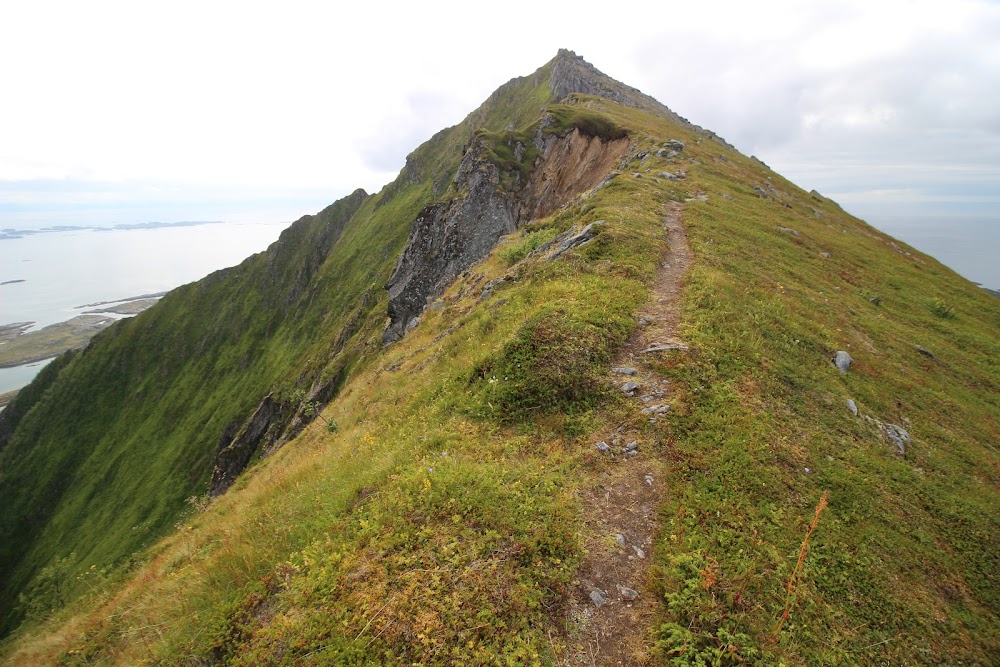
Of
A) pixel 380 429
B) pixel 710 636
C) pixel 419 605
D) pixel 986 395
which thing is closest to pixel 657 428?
pixel 710 636

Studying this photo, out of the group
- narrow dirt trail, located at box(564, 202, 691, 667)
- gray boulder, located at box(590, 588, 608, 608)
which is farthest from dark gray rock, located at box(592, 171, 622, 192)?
gray boulder, located at box(590, 588, 608, 608)

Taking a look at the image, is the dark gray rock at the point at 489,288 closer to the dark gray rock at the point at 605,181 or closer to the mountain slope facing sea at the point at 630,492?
the mountain slope facing sea at the point at 630,492

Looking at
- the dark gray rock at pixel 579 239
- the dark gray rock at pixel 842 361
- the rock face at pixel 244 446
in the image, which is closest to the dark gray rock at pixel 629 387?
the dark gray rock at pixel 842 361

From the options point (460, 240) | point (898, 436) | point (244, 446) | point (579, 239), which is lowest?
point (244, 446)

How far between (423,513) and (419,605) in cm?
183

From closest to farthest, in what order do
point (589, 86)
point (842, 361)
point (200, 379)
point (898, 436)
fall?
1. point (898, 436)
2. point (842, 361)
3. point (589, 86)
4. point (200, 379)

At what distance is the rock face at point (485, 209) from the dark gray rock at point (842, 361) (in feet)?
134

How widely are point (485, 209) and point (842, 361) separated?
47011mm

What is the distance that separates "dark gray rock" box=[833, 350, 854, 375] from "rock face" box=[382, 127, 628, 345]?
4097 cm

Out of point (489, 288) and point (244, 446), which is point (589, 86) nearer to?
point (489, 288)

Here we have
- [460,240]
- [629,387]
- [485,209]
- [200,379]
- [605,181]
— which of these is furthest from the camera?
[200,379]

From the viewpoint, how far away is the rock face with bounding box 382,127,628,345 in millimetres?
54000

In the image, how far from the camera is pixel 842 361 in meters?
14.2

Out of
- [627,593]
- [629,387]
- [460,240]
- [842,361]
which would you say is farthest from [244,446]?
[842,361]
